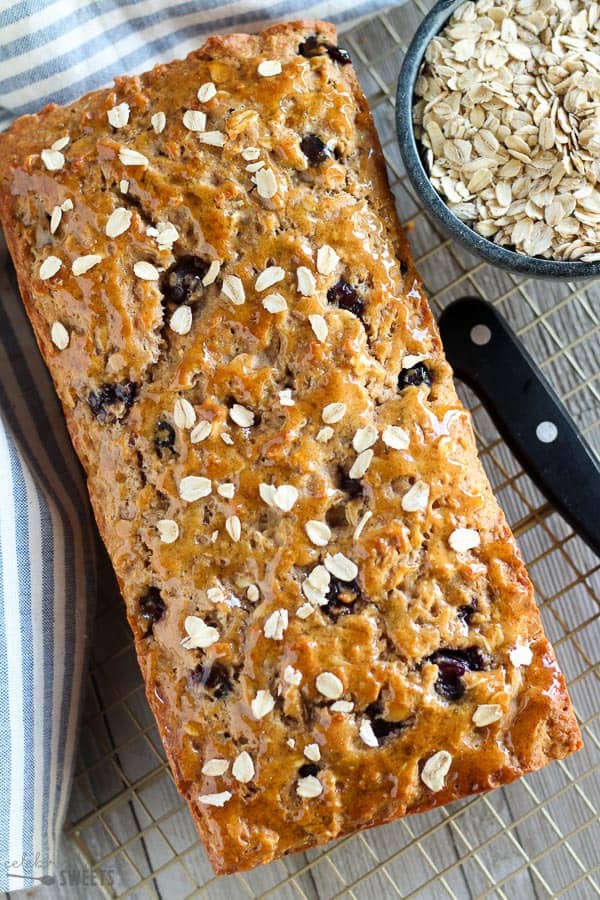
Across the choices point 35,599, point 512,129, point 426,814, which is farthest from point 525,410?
point 35,599

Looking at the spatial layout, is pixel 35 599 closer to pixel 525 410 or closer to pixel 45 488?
pixel 45 488

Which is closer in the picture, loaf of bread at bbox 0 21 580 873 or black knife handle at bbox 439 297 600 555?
loaf of bread at bbox 0 21 580 873

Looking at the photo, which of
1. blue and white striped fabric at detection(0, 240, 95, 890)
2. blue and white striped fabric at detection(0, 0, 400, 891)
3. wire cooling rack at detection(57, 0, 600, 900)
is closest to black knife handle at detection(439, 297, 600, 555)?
wire cooling rack at detection(57, 0, 600, 900)

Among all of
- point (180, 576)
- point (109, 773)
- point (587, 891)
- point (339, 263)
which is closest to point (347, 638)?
point (180, 576)

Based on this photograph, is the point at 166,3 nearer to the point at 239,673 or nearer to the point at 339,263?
the point at 339,263

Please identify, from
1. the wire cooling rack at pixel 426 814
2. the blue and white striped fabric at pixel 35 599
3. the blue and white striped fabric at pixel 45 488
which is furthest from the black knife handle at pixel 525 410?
the blue and white striped fabric at pixel 35 599

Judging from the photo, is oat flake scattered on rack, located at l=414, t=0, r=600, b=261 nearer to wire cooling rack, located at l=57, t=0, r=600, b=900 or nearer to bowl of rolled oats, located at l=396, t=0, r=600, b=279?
bowl of rolled oats, located at l=396, t=0, r=600, b=279
